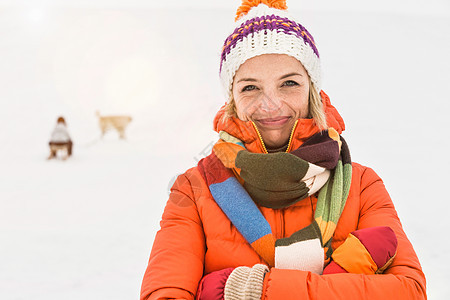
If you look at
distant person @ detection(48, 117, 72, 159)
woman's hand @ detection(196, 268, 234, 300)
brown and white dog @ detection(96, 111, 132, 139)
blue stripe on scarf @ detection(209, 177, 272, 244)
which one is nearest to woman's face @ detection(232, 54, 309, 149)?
blue stripe on scarf @ detection(209, 177, 272, 244)

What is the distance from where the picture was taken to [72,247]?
2.79 metres

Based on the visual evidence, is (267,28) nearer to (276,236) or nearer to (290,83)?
(290,83)

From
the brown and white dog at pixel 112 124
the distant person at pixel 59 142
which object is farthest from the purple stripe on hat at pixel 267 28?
the brown and white dog at pixel 112 124

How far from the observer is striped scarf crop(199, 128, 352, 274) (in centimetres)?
112

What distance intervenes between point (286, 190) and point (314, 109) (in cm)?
38

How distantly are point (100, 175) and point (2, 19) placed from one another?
6.79 metres

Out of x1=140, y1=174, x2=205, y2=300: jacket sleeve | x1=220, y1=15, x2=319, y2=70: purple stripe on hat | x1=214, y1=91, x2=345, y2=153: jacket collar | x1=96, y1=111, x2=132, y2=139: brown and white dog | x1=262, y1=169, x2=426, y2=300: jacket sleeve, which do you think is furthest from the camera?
x1=96, y1=111, x2=132, y2=139: brown and white dog

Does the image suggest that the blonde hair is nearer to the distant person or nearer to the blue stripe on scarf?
the blue stripe on scarf

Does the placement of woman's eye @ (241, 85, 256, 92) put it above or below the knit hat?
below

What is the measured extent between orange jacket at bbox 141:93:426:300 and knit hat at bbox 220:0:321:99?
0.23 metres

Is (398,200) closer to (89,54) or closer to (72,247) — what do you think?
(72,247)

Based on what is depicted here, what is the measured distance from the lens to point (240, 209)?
1.19m

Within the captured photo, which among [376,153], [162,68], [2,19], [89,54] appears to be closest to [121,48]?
[89,54]

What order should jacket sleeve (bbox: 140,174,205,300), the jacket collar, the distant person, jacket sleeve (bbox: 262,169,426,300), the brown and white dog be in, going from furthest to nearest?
the brown and white dog → the distant person → the jacket collar → jacket sleeve (bbox: 140,174,205,300) → jacket sleeve (bbox: 262,169,426,300)
